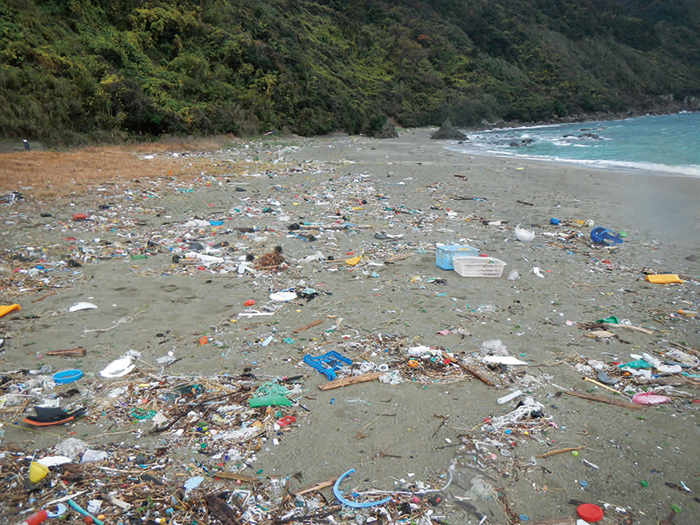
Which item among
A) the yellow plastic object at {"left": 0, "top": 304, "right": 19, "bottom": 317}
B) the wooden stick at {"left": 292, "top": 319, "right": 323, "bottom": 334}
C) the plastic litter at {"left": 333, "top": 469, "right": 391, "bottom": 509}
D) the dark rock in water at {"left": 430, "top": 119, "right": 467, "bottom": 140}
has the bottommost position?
the plastic litter at {"left": 333, "top": 469, "right": 391, "bottom": 509}

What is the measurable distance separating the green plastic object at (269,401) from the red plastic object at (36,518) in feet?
3.73

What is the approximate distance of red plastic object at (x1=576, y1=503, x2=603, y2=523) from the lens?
2.00 metres

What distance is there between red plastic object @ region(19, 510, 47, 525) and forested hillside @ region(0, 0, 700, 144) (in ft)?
48.2

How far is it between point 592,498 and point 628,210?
8102 mm

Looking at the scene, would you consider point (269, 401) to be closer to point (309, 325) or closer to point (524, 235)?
point (309, 325)

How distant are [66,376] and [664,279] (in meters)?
6.12

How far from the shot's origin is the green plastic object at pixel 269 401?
2.75 m

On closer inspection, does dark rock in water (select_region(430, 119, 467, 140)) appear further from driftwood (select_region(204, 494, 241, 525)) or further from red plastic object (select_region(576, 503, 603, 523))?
driftwood (select_region(204, 494, 241, 525))

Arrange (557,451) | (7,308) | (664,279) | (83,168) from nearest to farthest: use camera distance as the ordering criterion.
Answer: (557,451) → (7,308) → (664,279) → (83,168)

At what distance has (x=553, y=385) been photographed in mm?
3051

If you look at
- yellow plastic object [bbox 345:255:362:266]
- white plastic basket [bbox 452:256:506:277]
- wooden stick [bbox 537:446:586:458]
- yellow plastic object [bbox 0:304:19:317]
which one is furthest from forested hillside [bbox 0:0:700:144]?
wooden stick [bbox 537:446:586:458]

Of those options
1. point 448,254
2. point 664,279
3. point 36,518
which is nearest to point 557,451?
point 36,518

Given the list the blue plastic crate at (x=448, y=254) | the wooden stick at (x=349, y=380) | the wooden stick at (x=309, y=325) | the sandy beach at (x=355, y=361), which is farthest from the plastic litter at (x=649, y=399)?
the blue plastic crate at (x=448, y=254)

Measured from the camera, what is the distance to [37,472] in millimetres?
2088
